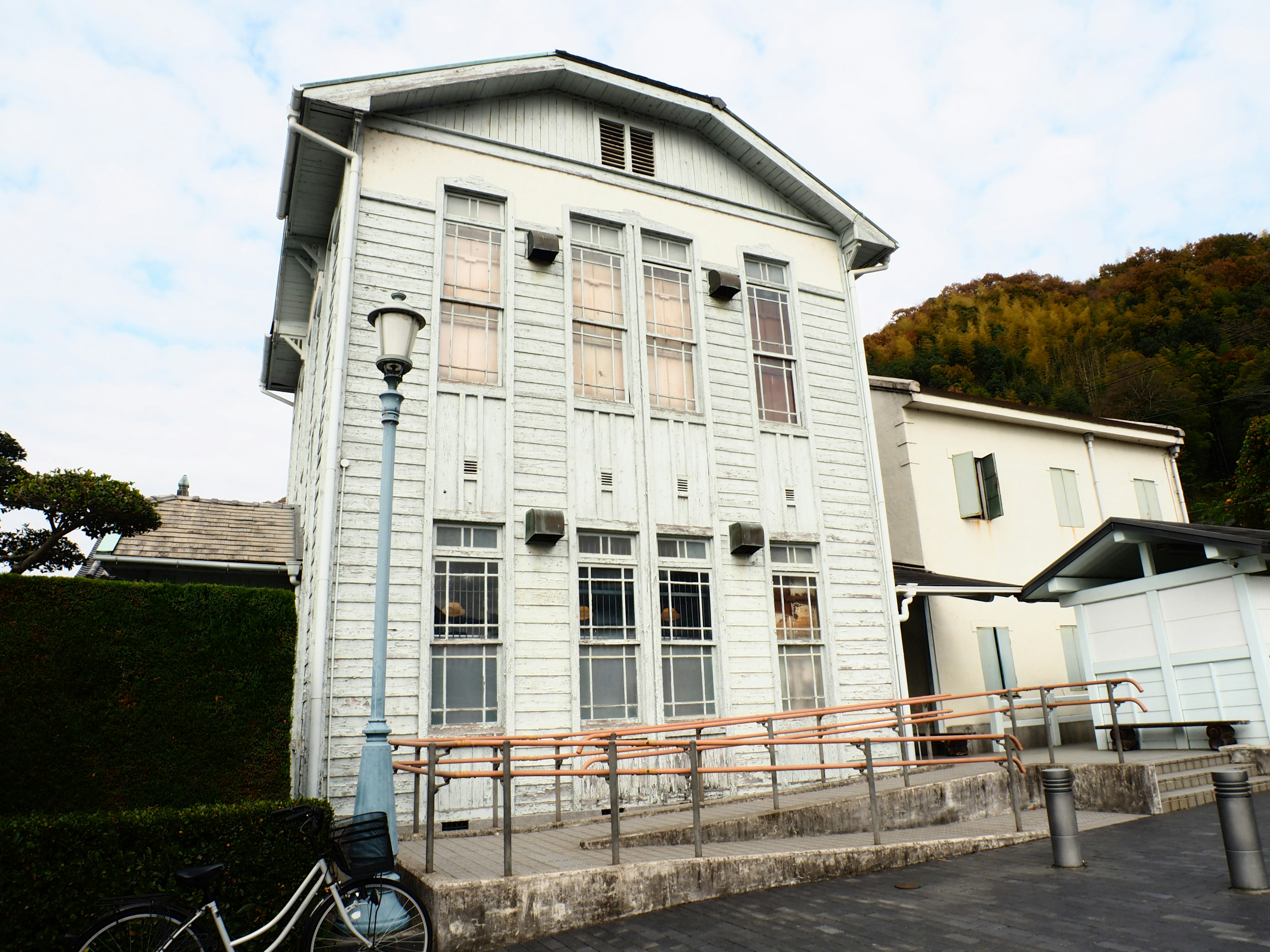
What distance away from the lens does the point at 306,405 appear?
13594 mm

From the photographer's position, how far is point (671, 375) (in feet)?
37.9

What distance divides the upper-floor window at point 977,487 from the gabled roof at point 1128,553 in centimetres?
280

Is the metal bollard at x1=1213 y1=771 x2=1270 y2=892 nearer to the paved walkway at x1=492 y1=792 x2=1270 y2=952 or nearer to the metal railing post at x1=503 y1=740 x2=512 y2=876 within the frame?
the paved walkway at x1=492 y1=792 x2=1270 y2=952

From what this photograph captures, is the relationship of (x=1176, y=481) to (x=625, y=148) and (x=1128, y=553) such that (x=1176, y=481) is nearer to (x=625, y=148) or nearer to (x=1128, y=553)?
(x=1128, y=553)

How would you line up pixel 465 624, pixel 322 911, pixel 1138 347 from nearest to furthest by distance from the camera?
1. pixel 322 911
2. pixel 465 624
3. pixel 1138 347

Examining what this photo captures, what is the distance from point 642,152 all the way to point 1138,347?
37.7 metres

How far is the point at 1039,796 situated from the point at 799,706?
9.30 feet

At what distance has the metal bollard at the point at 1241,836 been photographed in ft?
18.3

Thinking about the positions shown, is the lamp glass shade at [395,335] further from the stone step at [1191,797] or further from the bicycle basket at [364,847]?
the stone step at [1191,797]

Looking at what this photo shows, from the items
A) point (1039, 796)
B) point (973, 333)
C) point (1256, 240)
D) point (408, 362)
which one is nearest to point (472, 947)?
point (408, 362)

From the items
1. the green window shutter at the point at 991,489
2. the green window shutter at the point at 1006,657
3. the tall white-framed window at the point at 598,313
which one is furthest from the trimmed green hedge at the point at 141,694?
the green window shutter at the point at 991,489

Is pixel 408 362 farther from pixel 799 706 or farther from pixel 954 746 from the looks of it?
pixel 954 746

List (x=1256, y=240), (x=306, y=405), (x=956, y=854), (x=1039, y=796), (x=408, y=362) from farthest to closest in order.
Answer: (x=1256, y=240), (x=306, y=405), (x=1039, y=796), (x=956, y=854), (x=408, y=362)

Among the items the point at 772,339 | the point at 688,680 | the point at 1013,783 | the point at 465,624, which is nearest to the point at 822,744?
the point at 688,680
